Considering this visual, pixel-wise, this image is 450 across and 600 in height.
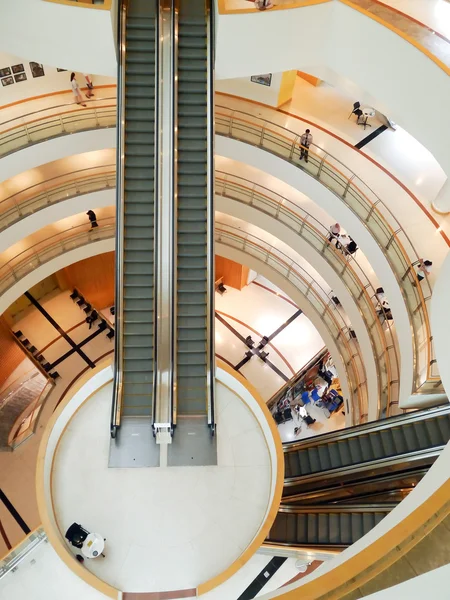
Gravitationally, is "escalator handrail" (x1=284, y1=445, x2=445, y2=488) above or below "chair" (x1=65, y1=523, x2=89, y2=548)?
above

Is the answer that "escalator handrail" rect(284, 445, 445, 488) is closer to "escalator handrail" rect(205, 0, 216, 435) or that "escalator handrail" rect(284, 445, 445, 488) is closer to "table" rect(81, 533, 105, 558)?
"escalator handrail" rect(205, 0, 216, 435)

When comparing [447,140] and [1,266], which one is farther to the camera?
[1,266]

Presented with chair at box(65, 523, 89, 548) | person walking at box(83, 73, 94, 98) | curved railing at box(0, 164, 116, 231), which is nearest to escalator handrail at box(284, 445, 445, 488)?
chair at box(65, 523, 89, 548)

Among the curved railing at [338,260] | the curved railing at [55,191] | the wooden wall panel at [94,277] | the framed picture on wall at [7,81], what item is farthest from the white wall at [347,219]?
the wooden wall panel at [94,277]

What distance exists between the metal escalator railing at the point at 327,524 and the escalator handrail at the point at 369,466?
688 millimetres

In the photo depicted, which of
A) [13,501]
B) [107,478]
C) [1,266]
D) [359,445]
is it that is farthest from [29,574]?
[1,266]

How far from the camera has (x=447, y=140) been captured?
9883mm

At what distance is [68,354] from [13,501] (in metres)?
5.81

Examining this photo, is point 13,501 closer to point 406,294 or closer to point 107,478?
point 107,478

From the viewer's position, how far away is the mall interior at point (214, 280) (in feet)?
28.2

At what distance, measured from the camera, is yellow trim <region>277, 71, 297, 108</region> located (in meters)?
14.4

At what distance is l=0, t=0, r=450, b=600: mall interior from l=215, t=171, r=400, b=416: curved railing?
0.07m

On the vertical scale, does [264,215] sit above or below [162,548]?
above

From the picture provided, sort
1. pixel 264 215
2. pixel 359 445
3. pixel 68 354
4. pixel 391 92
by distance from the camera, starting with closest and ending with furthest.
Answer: pixel 391 92
pixel 359 445
pixel 264 215
pixel 68 354
